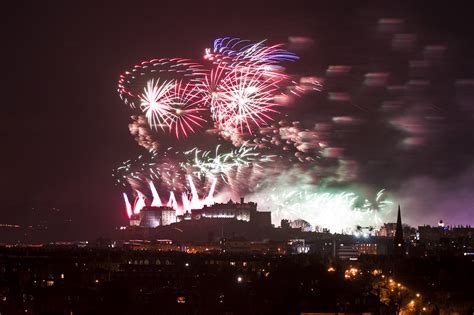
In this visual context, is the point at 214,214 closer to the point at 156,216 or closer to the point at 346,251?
the point at 156,216

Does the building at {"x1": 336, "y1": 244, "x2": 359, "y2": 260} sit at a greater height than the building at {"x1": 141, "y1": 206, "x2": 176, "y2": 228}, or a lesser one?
lesser

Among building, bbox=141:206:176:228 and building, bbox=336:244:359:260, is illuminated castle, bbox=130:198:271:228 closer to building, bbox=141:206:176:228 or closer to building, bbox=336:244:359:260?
building, bbox=141:206:176:228

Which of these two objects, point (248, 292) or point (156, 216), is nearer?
point (248, 292)

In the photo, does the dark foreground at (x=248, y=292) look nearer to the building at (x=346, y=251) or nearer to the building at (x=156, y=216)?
the building at (x=346, y=251)

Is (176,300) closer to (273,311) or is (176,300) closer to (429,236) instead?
(273,311)

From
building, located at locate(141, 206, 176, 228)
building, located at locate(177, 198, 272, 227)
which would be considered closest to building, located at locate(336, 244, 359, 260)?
building, located at locate(177, 198, 272, 227)

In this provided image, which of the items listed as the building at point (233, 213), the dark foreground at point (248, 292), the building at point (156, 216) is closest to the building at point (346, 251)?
the building at point (233, 213)

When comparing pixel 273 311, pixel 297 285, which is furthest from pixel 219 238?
pixel 273 311

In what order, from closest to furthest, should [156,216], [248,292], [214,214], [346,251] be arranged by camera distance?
[248,292]
[346,251]
[214,214]
[156,216]

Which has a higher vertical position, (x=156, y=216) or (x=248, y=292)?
(x=156, y=216)

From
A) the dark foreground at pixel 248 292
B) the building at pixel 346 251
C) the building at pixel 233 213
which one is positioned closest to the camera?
the dark foreground at pixel 248 292

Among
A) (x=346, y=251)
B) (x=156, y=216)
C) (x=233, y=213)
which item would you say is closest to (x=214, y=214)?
(x=233, y=213)
